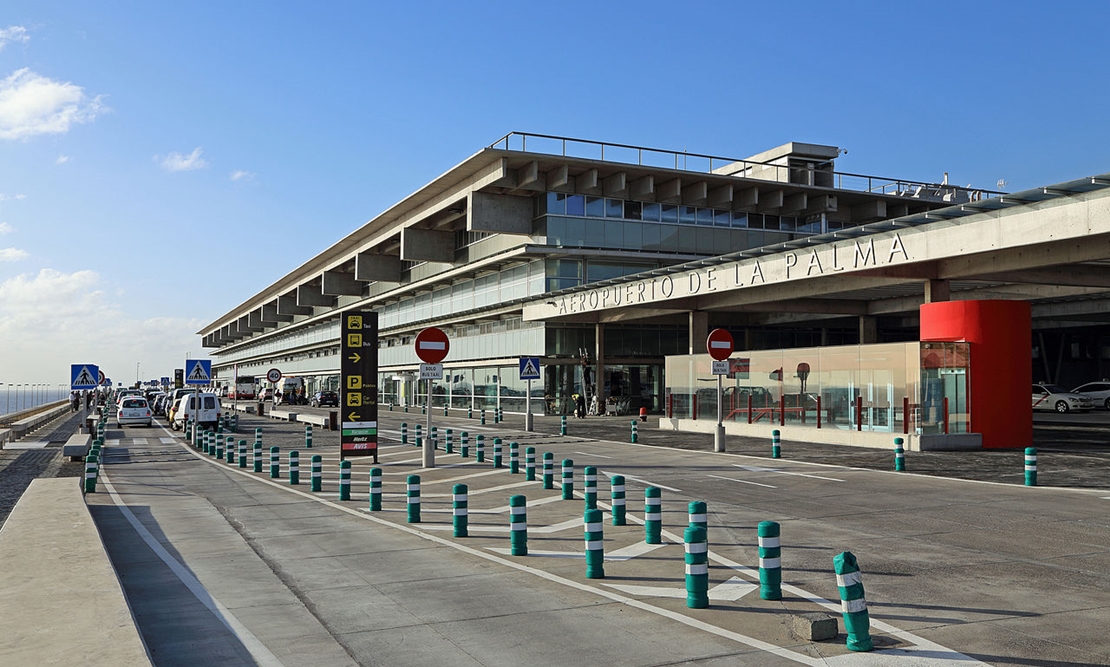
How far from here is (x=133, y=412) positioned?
47.2m

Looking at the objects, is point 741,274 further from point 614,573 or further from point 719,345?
point 614,573

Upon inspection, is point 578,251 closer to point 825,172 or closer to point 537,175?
point 537,175

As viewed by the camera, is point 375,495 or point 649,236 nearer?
point 375,495

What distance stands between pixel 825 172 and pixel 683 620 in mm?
54947

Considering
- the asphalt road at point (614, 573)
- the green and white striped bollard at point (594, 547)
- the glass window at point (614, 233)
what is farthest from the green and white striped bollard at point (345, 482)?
the glass window at point (614, 233)

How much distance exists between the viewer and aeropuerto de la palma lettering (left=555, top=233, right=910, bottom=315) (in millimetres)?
27453

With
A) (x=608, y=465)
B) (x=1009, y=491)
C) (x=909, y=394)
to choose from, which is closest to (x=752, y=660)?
(x=1009, y=491)

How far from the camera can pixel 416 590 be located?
8945 mm

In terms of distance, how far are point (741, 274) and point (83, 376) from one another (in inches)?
982

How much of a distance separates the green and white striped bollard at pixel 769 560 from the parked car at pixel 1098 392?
47.4 m

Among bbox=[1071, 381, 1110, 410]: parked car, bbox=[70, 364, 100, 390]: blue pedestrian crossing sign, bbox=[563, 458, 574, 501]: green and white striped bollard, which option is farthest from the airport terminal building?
bbox=[70, 364, 100, 390]: blue pedestrian crossing sign

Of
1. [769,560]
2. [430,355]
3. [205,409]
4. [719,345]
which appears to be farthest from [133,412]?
[769,560]

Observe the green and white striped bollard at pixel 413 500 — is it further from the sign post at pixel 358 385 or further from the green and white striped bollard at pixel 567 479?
the sign post at pixel 358 385

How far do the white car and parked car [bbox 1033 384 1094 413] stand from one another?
47994mm
